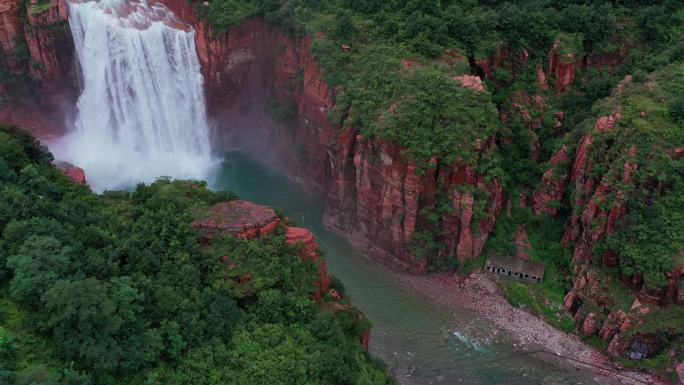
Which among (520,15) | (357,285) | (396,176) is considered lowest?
(357,285)

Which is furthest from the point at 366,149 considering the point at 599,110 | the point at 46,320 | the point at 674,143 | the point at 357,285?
the point at 46,320

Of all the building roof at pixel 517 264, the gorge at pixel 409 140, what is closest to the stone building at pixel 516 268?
the building roof at pixel 517 264

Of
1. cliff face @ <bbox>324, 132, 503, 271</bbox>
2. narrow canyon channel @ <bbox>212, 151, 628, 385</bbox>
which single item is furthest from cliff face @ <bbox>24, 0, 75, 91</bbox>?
narrow canyon channel @ <bbox>212, 151, 628, 385</bbox>

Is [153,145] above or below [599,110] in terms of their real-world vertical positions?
below

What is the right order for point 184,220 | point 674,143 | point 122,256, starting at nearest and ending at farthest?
point 122,256 < point 184,220 < point 674,143

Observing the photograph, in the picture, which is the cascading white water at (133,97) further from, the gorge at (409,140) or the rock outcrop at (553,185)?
the rock outcrop at (553,185)

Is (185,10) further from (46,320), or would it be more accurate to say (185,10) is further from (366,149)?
(46,320)
